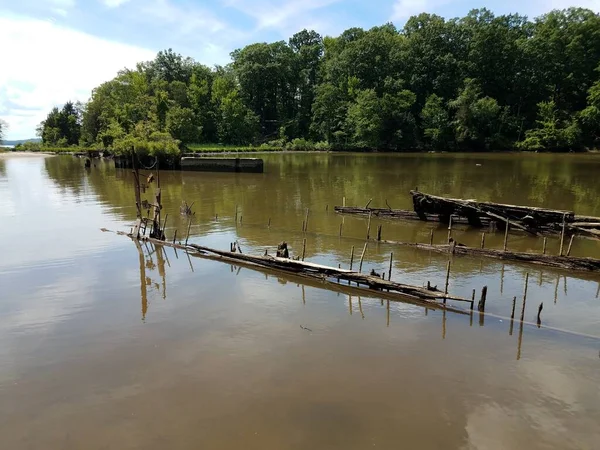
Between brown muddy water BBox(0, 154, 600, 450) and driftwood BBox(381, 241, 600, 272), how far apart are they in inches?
11.9

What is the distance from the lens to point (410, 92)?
80312 mm

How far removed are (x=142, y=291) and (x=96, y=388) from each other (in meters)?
5.36

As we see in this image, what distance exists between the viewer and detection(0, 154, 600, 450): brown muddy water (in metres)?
7.40

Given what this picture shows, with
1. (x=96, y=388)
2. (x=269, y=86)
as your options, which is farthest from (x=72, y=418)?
(x=269, y=86)

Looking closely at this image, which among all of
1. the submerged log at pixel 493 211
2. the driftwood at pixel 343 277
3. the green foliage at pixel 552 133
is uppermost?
the green foliage at pixel 552 133

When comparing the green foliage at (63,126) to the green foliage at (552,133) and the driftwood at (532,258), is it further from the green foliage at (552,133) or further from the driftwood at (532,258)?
the driftwood at (532,258)

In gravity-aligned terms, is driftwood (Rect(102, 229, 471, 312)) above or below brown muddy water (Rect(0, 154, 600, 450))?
above

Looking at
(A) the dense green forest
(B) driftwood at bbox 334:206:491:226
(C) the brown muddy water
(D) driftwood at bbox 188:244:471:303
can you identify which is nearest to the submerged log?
(B) driftwood at bbox 334:206:491:226

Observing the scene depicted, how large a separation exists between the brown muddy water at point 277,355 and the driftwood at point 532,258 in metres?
0.30

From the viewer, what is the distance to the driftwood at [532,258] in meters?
14.4

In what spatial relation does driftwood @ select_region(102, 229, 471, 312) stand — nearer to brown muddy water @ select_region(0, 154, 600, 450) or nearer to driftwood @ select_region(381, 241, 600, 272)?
brown muddy water @ select_region(0, 154, 600, 450)

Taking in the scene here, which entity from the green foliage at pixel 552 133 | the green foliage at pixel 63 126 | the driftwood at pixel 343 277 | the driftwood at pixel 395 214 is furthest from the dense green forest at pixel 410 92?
the driftwood at pixel 343 277

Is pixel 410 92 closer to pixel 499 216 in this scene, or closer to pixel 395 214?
pixel 395 214

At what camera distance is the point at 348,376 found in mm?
8852
